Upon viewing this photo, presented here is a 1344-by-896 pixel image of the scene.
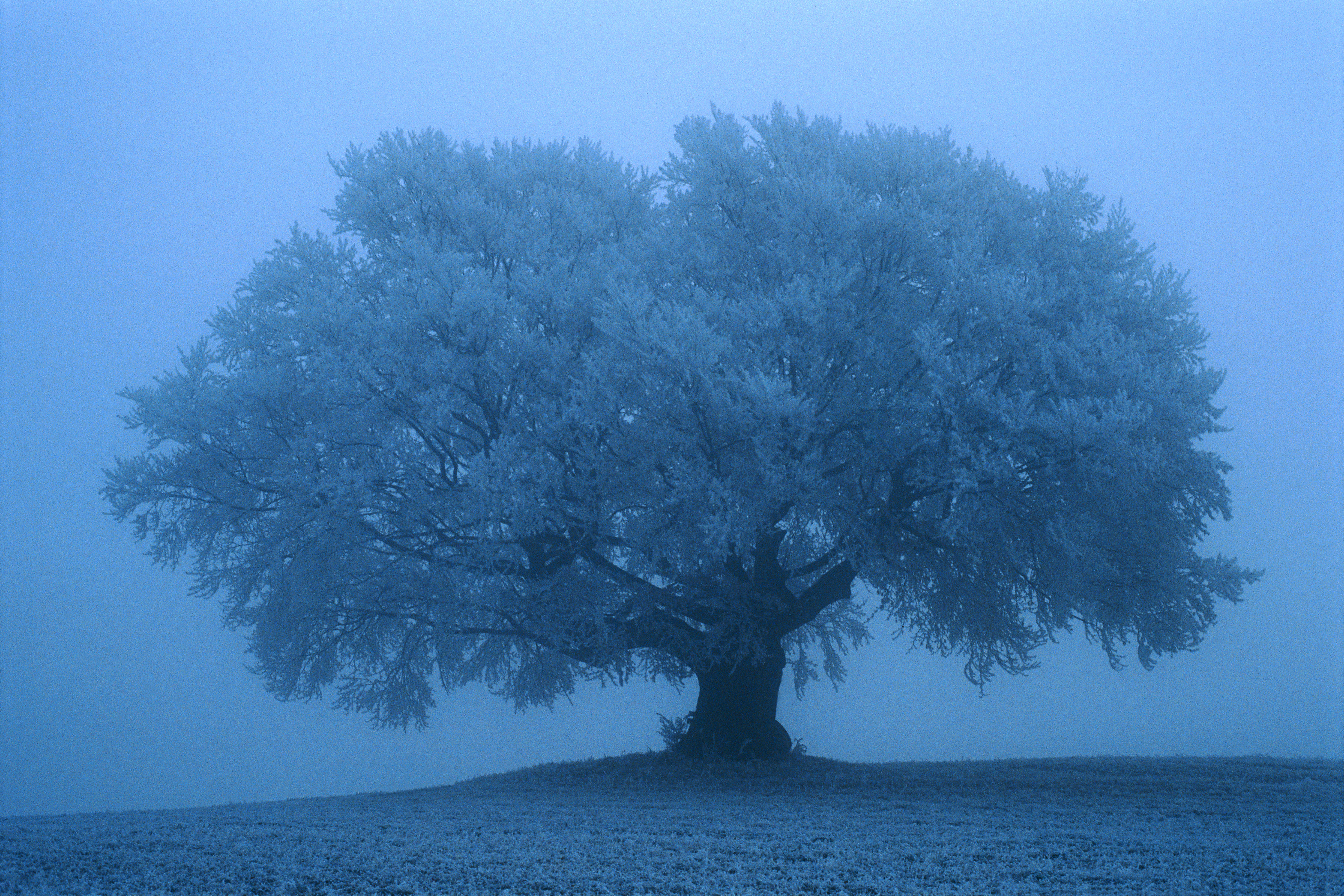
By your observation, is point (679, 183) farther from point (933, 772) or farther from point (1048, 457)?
point (933, 772)

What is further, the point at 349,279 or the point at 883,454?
the point at 349,279

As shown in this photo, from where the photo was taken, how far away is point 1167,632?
1944 centimetres

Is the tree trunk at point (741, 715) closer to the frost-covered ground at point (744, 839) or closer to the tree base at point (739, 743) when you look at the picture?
the tree base at point (739, 743)

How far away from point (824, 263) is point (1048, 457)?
420 centimetres

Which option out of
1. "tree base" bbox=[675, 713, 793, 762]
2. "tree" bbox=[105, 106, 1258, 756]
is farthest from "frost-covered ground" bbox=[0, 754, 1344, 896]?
"tree" bbox=[105, 106, 1258, 756]

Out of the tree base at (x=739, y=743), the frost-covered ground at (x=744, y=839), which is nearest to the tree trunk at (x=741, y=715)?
the tree base at (x=739, y=743)

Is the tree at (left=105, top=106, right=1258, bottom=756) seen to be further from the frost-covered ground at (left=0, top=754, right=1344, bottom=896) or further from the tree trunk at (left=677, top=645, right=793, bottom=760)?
the frost-covered ground at (left=0, top=754, right=1344, bottom=896)

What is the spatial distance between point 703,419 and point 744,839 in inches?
227

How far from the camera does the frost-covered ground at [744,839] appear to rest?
32.8 feet

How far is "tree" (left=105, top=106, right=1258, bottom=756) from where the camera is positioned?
1596cm

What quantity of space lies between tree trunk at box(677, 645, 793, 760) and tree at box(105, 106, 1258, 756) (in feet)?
0.20

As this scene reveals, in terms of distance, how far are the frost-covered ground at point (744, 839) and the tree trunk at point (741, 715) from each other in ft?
2.76

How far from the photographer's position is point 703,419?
1571 centimetres

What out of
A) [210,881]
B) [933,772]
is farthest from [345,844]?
[933,772]
